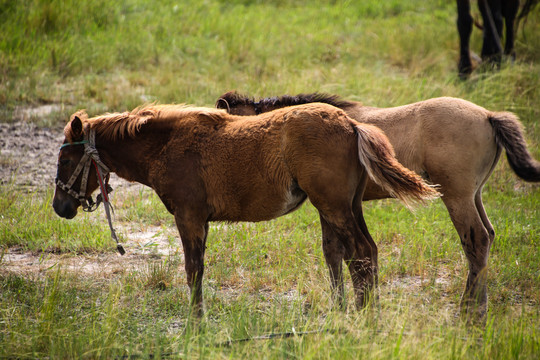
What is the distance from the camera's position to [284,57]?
11.4m

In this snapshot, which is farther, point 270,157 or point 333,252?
point 333,252

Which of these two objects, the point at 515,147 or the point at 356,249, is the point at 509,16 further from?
the point at 356,249

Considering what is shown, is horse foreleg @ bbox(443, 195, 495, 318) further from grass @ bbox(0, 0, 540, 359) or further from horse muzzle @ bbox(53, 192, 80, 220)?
horse muzzle @ bbox(53, 192, 80, 220)

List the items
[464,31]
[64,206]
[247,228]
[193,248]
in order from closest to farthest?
[193,248]
[64,206]
[247,228]
[464,31]

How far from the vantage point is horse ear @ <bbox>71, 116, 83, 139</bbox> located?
4.39 meters

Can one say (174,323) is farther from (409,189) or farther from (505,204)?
(505,204)

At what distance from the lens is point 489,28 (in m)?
9.94

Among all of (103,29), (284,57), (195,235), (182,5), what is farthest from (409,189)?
(182,5)

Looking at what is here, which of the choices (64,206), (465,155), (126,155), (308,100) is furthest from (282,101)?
(64,206)

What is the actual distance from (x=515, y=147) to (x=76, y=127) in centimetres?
361

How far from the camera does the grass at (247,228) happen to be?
3645 mm

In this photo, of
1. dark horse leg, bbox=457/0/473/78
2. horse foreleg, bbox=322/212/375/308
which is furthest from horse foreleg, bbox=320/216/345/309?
dark horse leg, bbox=457/0/473/78

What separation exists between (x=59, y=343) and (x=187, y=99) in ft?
19.6

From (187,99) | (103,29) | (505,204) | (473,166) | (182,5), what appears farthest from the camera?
(182,5)
